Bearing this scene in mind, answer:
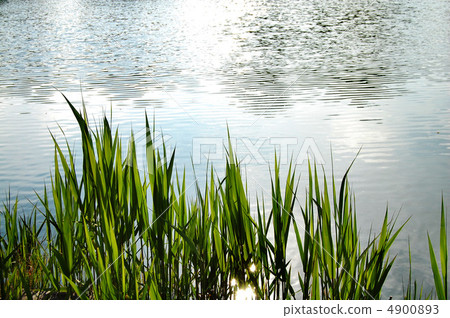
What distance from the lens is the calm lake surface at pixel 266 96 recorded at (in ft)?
14.7

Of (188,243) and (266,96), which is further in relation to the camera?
(266,96)

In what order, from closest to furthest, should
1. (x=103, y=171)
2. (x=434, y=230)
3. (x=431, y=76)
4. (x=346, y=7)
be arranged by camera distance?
(x=103, y=171) < (x=434, y=230) < (x=431, y=76) < (x=346, y=7)

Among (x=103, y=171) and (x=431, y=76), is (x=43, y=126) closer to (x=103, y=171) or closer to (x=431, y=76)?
(x=103, y=171)

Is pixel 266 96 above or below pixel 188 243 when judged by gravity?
below

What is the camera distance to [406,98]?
24.4 ft

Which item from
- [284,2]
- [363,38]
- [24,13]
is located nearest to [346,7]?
[284,2]

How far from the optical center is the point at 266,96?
8047 mm

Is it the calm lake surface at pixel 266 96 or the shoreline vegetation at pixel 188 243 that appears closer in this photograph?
the shoreline vegetation at pixel 188 243

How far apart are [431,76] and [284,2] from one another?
19.0 m

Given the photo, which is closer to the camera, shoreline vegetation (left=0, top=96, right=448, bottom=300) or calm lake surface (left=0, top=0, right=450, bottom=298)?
shoreline vegetation (left=0, top=96, right=448, bottom=300)

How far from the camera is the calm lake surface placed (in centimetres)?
448
